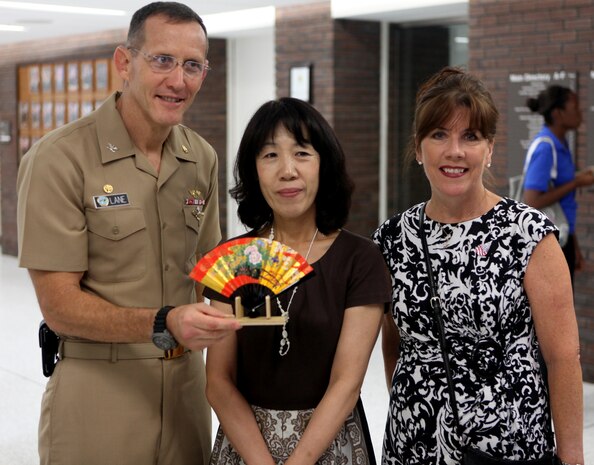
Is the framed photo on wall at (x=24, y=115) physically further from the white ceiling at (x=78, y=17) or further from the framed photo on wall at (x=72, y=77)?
the framed photo on wall at (x=72, y=77)

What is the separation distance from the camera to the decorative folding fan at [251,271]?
77.1 inches

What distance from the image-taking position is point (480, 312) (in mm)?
2162

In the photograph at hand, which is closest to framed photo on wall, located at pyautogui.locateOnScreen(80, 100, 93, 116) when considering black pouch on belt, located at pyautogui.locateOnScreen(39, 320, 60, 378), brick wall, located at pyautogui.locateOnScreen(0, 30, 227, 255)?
brick wall, located at pyautogui.locateOnScreen(0, 30, 227, 255)

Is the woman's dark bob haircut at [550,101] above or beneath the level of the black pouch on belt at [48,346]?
above

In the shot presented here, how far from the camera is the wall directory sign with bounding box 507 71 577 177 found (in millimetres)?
6332

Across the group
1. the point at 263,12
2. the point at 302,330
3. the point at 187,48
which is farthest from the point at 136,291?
the point at 263,12

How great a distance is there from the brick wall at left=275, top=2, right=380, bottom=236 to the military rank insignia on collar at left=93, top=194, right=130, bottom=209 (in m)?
5.99

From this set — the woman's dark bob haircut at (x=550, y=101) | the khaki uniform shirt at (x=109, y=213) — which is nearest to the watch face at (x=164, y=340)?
the khaki uniform shirt at (x=109, y=213)

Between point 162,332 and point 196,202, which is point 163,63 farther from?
point 162,332

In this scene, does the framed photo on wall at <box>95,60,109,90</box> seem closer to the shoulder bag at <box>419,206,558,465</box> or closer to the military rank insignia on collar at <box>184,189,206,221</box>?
the military rank insignia on collar at <box>184,189,206,221</box>

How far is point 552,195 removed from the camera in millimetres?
5242

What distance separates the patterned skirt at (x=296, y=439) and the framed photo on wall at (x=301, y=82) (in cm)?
647

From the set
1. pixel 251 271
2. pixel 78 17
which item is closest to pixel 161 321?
pixel 251 271

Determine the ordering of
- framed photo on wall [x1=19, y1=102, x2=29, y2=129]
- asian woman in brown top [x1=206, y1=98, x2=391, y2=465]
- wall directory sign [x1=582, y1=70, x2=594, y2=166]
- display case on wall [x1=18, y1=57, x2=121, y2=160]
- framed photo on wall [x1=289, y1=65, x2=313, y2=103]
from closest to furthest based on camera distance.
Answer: asian woman in brown top [x1=206, y1=98, x2=391, y2=465] → wall directory sign [x1=582, y1=70, x2=594, y2=166] → framed photo on wall [x1=289, y1=65, x2=313, y2=103] → display case on wall [x1=18, y1=57, x2=121, y2=160] → framed photo on wall [x1=19, y1=102, x2=29, y2=129]
